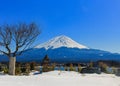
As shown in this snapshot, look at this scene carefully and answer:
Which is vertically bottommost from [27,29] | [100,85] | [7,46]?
[100,85]

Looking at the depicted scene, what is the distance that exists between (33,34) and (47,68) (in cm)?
544

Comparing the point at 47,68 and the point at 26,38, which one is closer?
the point at 26,38

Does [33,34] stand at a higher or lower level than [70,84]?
higher

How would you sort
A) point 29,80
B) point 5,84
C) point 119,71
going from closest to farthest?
point 5,84 < point 29,80 < point 119,71

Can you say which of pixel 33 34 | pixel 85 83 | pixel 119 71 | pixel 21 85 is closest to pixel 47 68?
Answer: pixel 33 34

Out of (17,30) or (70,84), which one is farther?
(17,30)

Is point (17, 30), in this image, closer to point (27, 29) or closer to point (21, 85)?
point (27, 29)

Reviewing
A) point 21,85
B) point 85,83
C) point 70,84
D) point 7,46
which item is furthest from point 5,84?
point 7,46

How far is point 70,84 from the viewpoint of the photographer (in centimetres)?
1400

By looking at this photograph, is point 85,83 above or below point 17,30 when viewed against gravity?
below

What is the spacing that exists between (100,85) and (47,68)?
565 inches

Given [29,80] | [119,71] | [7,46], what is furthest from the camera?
[119,71]

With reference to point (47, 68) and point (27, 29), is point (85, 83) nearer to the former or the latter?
point (27, 29)

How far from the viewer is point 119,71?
2644 centimetres
